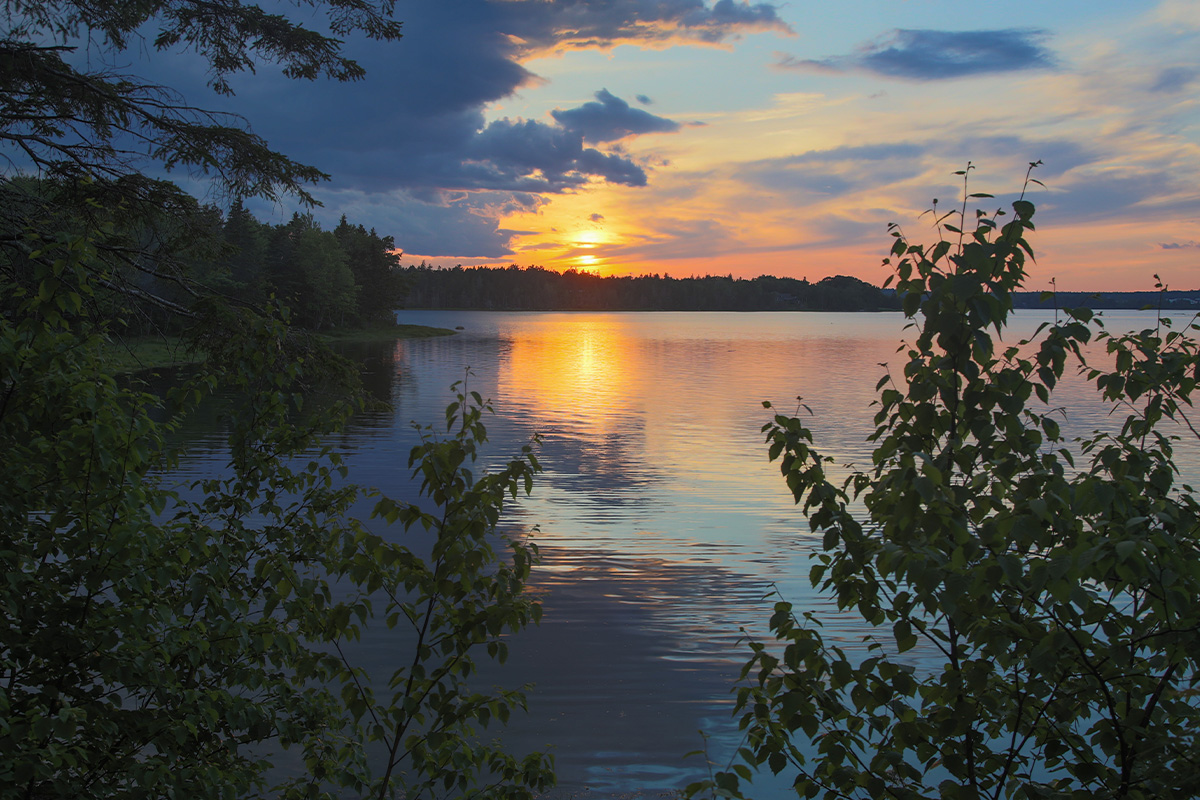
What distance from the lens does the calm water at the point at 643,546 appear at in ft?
29.1

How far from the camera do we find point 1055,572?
2527 millimetres

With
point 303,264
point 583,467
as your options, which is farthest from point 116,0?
point 303,264

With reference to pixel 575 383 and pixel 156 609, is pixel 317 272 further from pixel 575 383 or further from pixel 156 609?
pixel 156 609

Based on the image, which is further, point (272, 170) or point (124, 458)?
point (272, 170)

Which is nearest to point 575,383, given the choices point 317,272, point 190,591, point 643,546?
point 643,546

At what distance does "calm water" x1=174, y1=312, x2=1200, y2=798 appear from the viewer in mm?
8867

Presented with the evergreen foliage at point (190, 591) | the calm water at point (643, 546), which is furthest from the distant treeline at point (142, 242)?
the calm water at point (643, 546)

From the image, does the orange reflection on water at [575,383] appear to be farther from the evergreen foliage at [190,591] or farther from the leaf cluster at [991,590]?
the leaf cluster at [991,590]

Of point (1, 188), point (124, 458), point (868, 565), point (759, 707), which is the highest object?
point (1, 188)

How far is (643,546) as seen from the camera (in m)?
15.1

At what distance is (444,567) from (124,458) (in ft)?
6.66

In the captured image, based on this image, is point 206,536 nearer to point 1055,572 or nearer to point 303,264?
point 1055,572

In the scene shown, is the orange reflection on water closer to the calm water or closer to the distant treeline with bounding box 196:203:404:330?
the calm water

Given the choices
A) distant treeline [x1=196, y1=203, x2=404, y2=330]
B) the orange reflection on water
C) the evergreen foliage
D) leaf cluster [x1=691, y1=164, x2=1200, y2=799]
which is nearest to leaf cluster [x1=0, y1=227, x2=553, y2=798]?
the evergreen foliage
